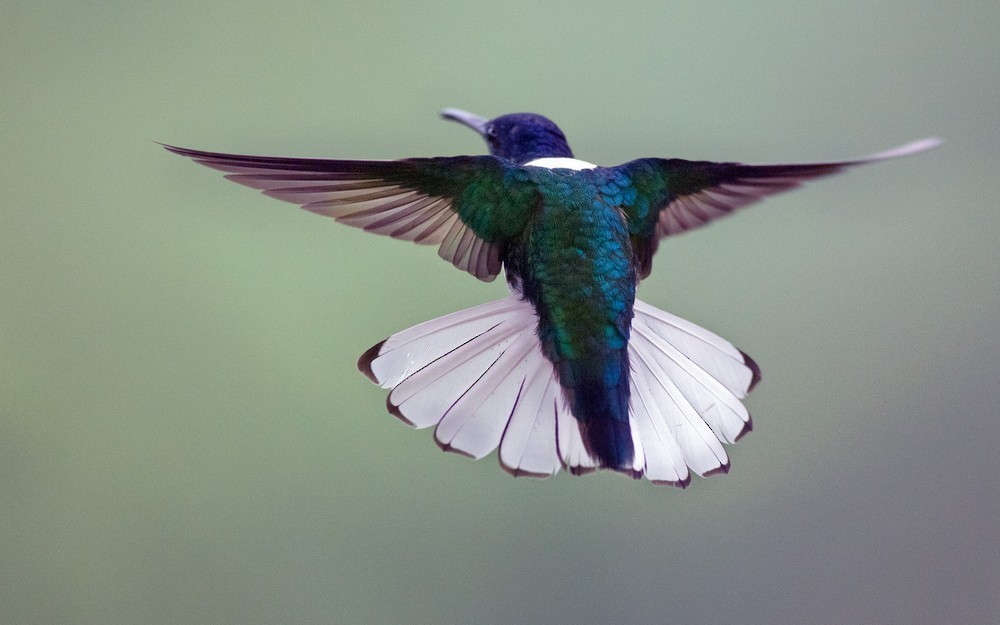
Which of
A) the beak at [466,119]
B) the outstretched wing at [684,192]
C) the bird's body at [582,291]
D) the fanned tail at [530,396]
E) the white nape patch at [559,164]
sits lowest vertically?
the fanned tail at [530,396]

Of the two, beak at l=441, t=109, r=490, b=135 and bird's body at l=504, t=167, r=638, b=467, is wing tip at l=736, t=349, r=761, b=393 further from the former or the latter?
beak at l=441, t=109, r=490, b=135

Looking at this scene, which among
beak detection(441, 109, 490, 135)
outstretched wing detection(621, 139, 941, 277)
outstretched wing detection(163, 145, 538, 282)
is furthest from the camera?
beak detection(441, 109, 490, 135)

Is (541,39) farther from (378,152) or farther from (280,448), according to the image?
(280,448)

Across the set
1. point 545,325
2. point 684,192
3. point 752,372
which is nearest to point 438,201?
point 545,325

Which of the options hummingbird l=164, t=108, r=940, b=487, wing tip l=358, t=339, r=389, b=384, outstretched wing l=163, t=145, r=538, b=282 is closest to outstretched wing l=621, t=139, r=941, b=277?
hummingbird l=164, t=108, r=940, b=487

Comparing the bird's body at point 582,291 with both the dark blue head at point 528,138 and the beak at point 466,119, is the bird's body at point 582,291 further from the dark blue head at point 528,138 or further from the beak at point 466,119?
the beak at point 466,119

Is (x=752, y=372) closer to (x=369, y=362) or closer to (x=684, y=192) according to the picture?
(x=684, y=192)

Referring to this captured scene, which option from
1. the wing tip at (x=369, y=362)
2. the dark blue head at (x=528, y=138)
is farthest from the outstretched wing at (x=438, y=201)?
the dark blue head at (x=528, y=138)
